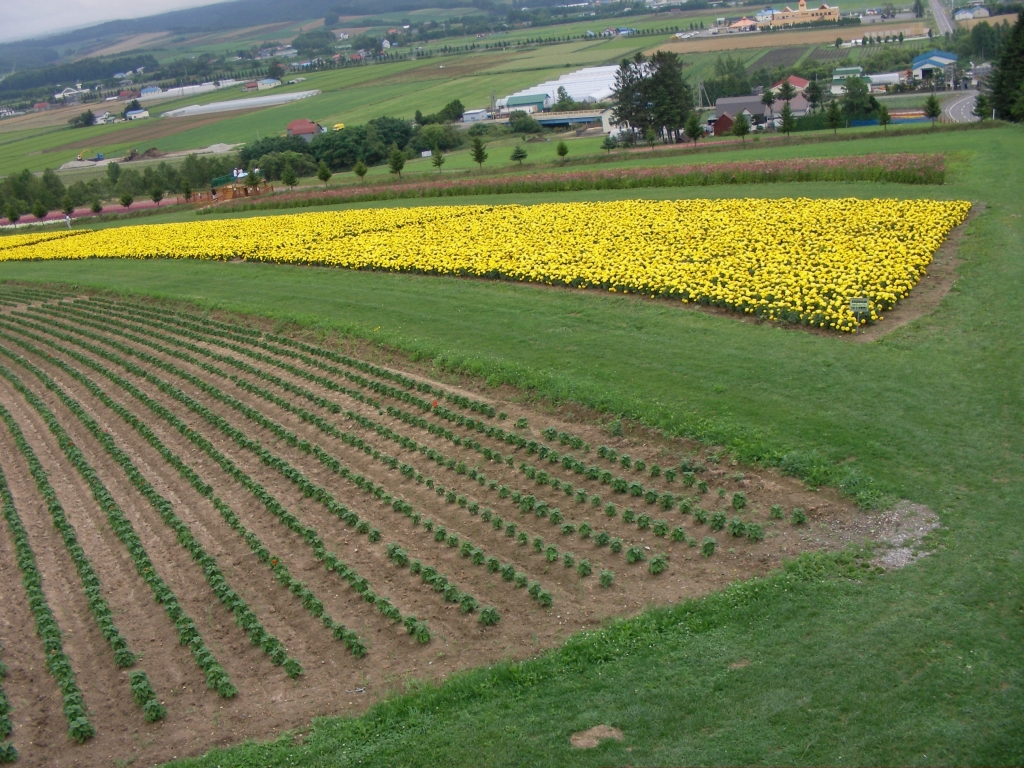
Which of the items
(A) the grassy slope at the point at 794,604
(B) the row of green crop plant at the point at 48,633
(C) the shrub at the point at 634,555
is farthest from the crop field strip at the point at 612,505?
(B) the row of green crop plant at the point at 48,633

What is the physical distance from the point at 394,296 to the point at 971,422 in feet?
67.4

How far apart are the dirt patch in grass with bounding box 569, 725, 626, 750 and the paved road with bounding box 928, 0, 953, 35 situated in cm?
15076

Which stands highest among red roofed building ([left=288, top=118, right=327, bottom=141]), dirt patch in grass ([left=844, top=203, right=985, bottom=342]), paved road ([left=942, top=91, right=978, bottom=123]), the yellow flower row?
red roofed building ([left=288, top=118, right=327, bottom=141])

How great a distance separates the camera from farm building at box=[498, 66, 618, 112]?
4505 inches

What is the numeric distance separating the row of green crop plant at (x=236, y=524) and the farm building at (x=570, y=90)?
93644mm

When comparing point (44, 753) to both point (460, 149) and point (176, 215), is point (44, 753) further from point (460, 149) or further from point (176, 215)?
point (460, 149)

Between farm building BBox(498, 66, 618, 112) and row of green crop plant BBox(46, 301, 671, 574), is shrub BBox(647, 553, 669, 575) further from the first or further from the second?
farm building BBox(498, 66, 618, 112)

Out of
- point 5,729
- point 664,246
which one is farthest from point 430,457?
point 664,246

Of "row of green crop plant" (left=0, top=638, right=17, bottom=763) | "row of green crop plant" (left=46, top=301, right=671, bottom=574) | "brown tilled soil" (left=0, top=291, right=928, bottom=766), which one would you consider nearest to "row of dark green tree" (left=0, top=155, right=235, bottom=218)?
"row of green crop plant" (left=46, top=301, right=671, bottom=574)

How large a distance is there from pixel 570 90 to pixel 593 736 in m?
121

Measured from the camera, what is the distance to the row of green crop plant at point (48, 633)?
40.7 ft

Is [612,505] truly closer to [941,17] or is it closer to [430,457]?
[430,457]

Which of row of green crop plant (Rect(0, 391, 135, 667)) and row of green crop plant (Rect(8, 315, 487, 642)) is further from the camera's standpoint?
row of green crop plant (Rect(8, 315, 487, 642))

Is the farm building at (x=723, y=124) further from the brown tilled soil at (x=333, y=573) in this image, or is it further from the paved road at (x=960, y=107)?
the brown tilled soil at (x=333, y=573)
